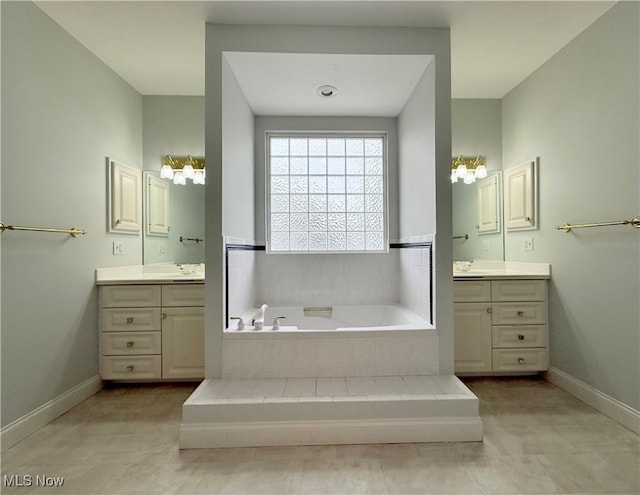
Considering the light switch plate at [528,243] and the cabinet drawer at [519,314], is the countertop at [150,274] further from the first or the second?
the light switch plate at [528,243]

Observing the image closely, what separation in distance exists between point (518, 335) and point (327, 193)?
1.98 m

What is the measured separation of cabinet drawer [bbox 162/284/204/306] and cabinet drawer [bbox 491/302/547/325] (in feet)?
7.48

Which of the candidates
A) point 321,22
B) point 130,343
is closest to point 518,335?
point 321,22

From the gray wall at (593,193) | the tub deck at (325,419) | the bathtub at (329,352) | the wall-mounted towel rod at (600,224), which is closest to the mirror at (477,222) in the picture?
the gray wall at (593,193)

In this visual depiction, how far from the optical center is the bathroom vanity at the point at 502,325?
2.81 meters

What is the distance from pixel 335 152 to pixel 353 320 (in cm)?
155

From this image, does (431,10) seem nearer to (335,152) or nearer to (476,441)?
(335,152)

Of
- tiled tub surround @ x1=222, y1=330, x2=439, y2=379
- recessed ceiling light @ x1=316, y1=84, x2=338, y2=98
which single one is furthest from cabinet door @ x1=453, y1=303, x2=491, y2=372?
recessed ceiling light @ x1=316, y1=84, x2=338, y2=98

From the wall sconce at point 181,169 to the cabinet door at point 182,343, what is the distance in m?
1.22

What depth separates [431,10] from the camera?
7.18 feet

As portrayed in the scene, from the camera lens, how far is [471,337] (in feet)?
9.27

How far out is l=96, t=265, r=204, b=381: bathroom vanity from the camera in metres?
2.70

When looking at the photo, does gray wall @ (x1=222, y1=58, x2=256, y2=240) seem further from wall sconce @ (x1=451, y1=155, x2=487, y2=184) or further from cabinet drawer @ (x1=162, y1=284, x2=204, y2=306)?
wall sconce @ (x1=451, y1=155, x2=487, y2=184)

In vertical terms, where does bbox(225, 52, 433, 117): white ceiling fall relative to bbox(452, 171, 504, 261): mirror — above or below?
above
